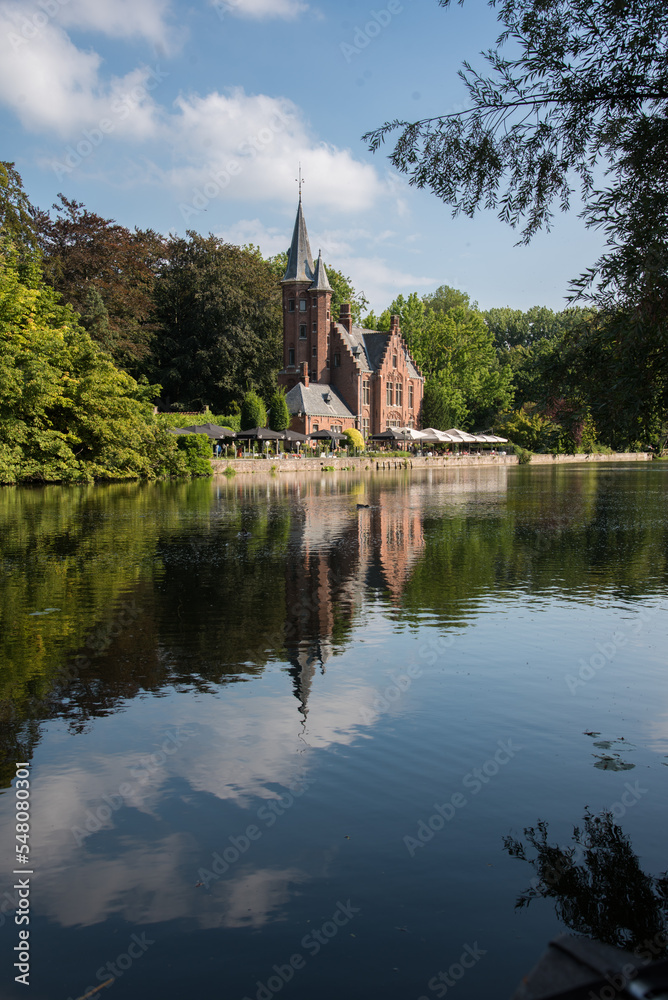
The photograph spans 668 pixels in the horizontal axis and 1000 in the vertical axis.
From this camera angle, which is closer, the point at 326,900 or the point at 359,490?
the point at 326,900

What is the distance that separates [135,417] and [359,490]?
43.3 ft

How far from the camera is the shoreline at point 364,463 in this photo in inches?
2014

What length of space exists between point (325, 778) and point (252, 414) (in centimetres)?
5676

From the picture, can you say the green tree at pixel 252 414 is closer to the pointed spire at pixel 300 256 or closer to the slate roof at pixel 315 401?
the slate roof at pixel 315 401

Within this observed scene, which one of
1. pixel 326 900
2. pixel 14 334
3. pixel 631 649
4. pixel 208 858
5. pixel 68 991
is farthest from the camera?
pixel 14 334

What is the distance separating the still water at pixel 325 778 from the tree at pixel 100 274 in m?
43.9

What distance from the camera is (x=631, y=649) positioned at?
9.81 m

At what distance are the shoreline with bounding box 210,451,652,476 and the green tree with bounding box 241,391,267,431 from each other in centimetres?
526

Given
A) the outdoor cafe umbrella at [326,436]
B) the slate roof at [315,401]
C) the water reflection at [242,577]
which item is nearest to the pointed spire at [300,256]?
the slate roof at [315,401]

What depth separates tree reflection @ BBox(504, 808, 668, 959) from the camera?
4.07 m

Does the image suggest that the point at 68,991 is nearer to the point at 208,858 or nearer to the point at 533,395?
the point at 208,858

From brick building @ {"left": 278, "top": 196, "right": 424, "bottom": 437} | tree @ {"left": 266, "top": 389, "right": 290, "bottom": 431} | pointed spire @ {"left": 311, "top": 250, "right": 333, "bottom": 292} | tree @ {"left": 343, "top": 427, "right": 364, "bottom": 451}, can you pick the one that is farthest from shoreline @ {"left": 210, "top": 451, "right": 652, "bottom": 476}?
pointed spire @ {"left": 311, "top": 250, "right": 333, "bottom": 292}

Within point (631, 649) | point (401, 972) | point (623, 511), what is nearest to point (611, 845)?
point (401, 972)

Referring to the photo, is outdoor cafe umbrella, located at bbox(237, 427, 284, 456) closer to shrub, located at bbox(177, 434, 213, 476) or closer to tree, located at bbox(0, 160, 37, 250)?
shrub, located at bbox(177, 434, 213, 476)
